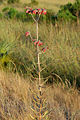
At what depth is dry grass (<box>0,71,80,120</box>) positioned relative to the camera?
2.10 m

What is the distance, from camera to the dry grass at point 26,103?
6.89ft

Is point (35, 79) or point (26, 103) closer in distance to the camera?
point (35, 79)

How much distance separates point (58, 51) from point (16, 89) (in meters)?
1.53

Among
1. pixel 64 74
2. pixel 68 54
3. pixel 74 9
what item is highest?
pixel 74 9

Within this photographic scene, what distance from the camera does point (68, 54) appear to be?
3.78 metres

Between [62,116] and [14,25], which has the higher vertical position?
[14,25]

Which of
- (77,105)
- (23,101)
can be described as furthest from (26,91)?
(77,105)

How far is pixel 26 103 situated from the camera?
2.27 metres

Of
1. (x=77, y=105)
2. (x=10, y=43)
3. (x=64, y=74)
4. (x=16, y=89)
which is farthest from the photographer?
(x=10, y=43)

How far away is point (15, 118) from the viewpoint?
203cm

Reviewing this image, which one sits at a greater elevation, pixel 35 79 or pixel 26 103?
pixel 35 79

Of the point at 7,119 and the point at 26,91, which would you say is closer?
the point at 7,119

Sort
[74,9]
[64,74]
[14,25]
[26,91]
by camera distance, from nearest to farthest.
Result: [26,91], [64,74], [14,25], [74,9]

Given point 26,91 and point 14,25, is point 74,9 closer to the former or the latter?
point 14,25
